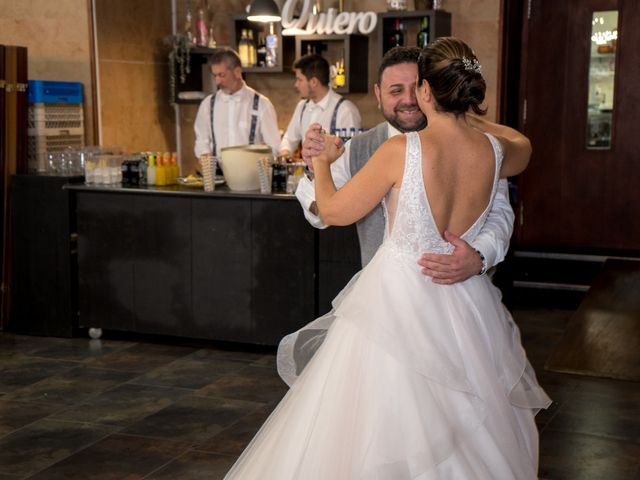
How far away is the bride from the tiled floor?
1.18m

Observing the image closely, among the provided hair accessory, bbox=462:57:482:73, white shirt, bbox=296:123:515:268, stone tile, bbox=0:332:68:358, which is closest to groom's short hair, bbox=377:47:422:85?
white shirt, bbox=296:123:515:268

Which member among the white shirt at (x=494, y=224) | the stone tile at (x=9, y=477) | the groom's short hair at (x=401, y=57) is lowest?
the stone tile at (x=9, y=477)

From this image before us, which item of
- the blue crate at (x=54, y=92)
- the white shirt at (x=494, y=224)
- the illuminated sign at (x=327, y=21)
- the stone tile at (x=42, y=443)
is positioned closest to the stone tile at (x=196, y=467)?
the stone tile at (x=42, y=443)

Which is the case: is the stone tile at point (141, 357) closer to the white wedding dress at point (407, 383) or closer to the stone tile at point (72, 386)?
the stone tile at point (72, 386)

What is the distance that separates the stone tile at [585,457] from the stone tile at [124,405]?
186 centimetres

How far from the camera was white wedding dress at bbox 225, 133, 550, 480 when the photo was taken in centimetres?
261

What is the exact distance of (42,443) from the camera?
4.16m

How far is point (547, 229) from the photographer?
8.11 m

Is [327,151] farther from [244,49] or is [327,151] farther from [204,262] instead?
[244,49]

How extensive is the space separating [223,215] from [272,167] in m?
0.40

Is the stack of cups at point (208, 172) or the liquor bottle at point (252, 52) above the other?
the liquor bottle at point (252, 52)

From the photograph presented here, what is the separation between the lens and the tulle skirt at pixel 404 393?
2605 millimetres

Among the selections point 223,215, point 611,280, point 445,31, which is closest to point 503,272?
point 611,280

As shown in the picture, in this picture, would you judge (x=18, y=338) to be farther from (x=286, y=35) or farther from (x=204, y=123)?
(x=286, y=35)
